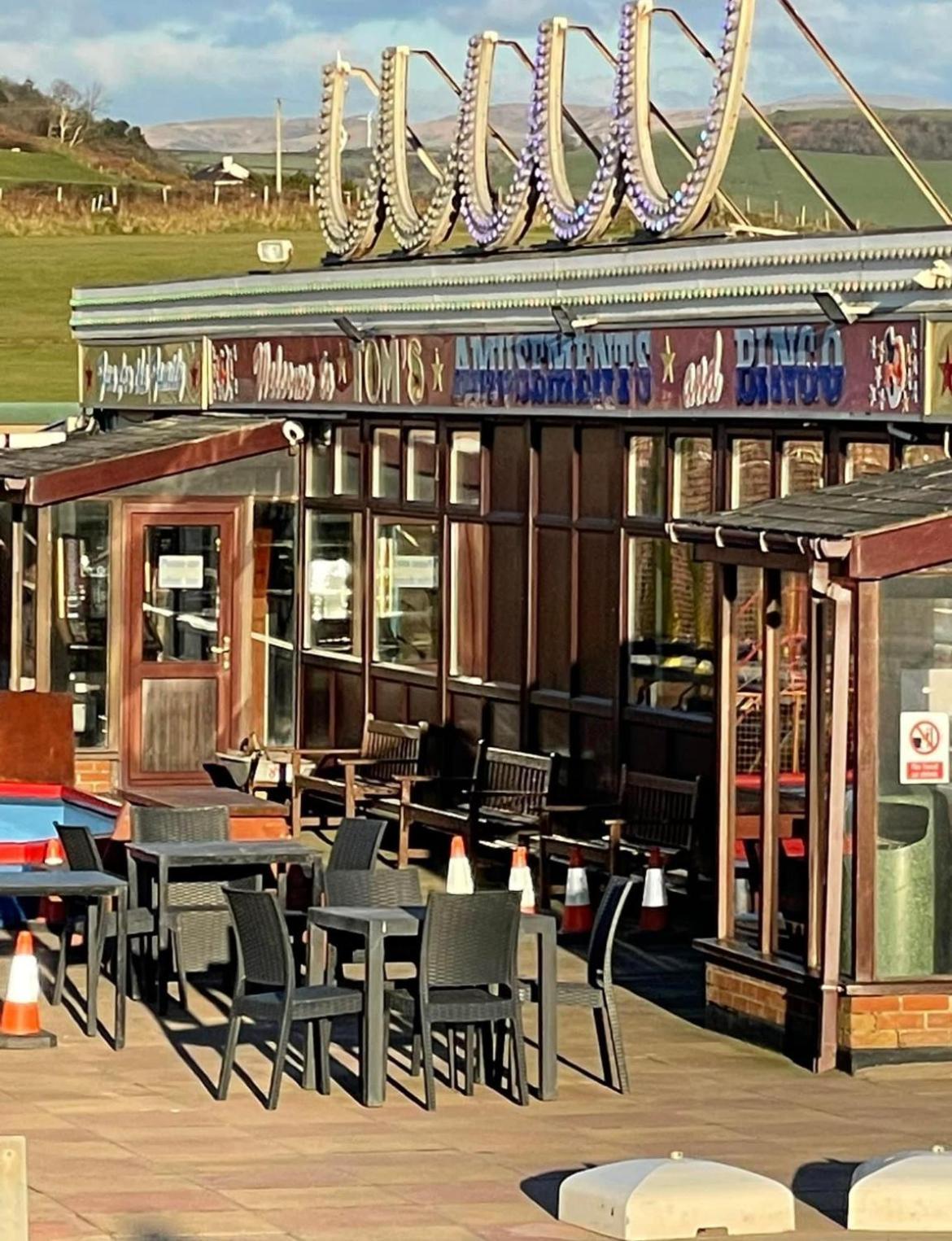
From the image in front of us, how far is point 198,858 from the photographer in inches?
581

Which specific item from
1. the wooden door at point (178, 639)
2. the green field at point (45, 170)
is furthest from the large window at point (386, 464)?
the green field at point (45, 170)

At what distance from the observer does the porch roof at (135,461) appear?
77.4ft

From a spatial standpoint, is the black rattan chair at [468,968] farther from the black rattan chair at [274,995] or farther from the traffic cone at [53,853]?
the traffic cone at [53,853]

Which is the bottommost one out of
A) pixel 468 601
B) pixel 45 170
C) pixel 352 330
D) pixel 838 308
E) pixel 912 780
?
pixel 912 780

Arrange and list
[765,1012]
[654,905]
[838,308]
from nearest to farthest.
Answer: [765,1012]
[838,308]
[654,905]

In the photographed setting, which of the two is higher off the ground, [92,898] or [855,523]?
[855,523]

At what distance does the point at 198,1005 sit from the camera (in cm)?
1499

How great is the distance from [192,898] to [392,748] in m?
6.67

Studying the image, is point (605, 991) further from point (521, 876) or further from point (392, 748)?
point (392, 748)

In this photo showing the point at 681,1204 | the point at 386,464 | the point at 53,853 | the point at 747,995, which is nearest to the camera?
the point at 681,1204

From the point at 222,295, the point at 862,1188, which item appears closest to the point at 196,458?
the point at 222,295

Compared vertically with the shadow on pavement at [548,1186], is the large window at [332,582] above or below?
above

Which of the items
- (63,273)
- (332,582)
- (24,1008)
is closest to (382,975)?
(24,1008)

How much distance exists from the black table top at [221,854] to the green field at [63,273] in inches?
1791
